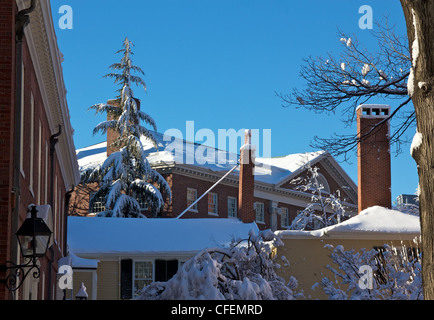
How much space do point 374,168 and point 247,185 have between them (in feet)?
45.5

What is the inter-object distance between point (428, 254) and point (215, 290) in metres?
3.92

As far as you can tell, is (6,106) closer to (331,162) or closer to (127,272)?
(127,272)

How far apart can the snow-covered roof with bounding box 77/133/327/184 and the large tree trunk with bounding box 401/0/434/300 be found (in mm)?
37854

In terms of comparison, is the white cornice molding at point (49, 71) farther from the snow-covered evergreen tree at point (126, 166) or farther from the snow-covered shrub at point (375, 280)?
the snow-covered evergreen tree at point (126, 166)

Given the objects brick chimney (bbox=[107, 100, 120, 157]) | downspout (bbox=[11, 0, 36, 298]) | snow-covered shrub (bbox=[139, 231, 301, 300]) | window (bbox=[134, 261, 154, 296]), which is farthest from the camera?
brick chimney (bbox=[107, 100, 120, 157])

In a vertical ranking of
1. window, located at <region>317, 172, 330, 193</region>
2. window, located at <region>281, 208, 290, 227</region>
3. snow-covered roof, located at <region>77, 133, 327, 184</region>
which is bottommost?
window, located at <region>281, 208, 290, 227</region>

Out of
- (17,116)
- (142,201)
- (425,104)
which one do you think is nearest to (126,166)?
(142,201)

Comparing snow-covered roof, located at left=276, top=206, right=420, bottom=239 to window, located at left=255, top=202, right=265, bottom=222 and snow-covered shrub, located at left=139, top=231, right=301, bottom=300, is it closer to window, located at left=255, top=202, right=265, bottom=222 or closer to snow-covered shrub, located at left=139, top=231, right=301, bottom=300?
snow-covered shrub, located at left=139, top=231, right=301, bottom=300

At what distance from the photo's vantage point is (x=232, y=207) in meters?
49.0

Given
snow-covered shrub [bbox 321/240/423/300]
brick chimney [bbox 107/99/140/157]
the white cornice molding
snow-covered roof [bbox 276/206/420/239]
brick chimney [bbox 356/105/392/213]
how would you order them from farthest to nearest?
brick chimney [bbox 107/99/140/157] → brick chimney [bbox 356/105/392/213] → snow-covered roof [bbox 276/206/420/239] → snow-covered shrub [bbox 321/240/423/300] → the white cornice molding

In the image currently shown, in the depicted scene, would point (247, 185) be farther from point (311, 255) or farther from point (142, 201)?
point (311, 255)

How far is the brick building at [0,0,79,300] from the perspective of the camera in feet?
37.6

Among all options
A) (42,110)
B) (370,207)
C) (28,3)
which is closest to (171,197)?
(370,207)

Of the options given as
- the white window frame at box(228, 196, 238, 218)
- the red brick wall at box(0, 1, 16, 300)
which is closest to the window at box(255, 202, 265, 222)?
the white window frame at box(228, 196, 238, 218)
